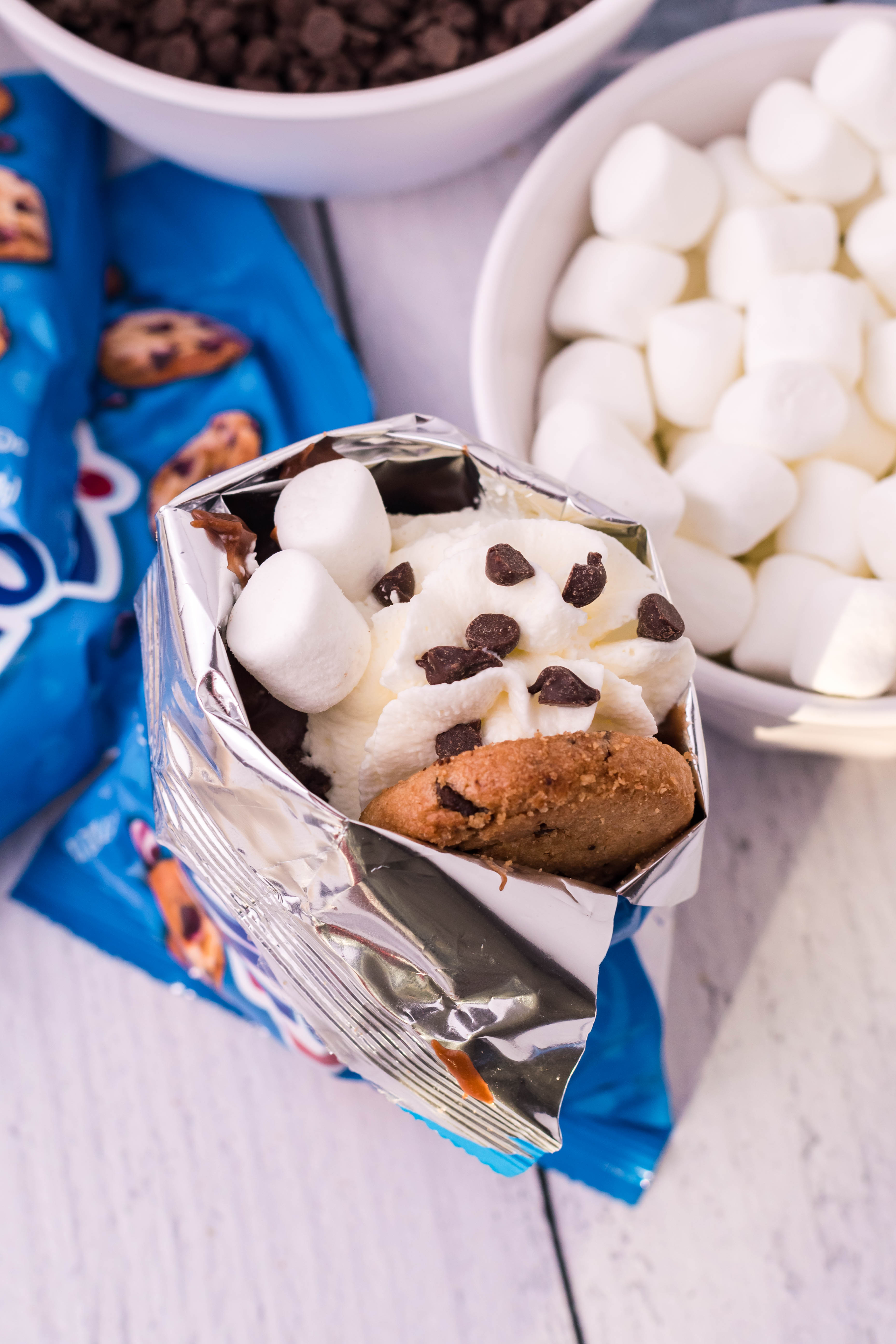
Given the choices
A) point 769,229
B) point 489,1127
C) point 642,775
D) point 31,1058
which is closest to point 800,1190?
point 489,1127

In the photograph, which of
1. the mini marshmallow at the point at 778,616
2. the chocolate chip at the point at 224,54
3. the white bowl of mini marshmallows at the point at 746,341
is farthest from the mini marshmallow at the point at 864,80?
the chocolate chip at the point at 224,54

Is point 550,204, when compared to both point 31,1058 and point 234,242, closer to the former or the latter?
point 234,242

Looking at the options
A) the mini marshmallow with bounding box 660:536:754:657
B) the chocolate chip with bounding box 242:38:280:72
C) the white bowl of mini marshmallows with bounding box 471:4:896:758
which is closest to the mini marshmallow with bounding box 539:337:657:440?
the white bowl of mini marshmallows with bounding box 471:4:896:758

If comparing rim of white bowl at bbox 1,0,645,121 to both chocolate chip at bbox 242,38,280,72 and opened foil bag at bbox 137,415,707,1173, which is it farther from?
opened foil bag at bbox 137,415,707,1173

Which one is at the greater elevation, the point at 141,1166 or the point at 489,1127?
the point at 489,1127

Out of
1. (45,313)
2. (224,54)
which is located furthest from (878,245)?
(45,313)

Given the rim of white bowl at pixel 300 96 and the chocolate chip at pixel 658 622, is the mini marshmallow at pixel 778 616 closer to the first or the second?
the chocolate chip at pixel 658 622
